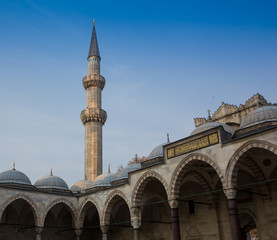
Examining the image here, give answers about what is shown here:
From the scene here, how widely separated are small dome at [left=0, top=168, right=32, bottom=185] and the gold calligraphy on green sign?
10.7 meters

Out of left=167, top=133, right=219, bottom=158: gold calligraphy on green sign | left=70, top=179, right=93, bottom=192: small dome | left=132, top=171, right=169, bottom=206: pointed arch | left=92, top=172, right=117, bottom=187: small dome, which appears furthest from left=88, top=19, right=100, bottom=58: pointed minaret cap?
left=167, top=133, right=219, bottom=158: gold calligraphy on green sign

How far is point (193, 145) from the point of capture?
44.6 ft

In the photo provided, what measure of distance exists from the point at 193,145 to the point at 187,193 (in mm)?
4978

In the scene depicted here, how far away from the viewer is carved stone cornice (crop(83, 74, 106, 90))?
30.6m

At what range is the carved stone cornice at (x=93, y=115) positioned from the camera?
2894 cm

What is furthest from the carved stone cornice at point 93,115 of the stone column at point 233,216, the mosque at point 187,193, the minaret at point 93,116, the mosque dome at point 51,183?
the stone column at point 233,216

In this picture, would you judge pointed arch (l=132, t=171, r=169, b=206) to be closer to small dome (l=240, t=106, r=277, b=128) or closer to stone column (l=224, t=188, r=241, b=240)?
stone column (l=224, t=188, r=241, b=240)

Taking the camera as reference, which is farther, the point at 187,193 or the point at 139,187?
the point at 187,193

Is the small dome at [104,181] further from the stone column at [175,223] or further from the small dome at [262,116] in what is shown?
the small dome at [262,116]

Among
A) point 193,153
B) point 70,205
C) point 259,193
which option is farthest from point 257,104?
point 70,205

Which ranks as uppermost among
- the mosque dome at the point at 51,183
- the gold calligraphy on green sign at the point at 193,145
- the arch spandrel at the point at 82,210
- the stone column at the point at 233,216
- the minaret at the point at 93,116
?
the minaret at the point at 93,116

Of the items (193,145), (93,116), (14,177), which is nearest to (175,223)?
(193,145)

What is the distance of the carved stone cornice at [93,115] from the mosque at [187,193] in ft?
20.6

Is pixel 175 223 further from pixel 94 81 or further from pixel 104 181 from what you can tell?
pixel 94 81
